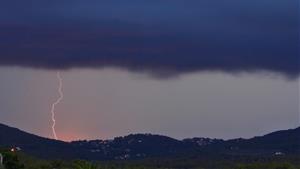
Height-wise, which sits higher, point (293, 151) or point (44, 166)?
Answer: point (293, 151)

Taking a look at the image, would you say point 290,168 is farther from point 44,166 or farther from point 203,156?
point 203,156

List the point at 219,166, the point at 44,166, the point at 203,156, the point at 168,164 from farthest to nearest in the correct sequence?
the point at 203,156
the point at 168,164
the point at 219,166
the point at 44,166

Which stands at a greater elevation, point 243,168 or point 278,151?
point 278,151

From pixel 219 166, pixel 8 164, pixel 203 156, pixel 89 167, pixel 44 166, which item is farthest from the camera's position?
pixel 203 156

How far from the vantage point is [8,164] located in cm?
9669

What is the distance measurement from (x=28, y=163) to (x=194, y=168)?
4505cm

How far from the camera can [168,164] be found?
166m

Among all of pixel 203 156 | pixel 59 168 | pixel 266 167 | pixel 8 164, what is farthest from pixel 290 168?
pixel 203 156

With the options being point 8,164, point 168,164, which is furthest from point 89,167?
point 168,164

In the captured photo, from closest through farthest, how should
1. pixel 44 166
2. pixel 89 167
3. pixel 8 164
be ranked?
pixel 89 167 < pixel 8 164 < pixel 44 166

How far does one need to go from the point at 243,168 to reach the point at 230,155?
81899 millimetres

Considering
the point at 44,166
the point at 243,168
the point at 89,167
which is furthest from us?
the point at 243,168

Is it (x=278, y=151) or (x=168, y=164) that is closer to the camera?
(x=168, y=164)

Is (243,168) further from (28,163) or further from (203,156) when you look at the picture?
(203,156)
